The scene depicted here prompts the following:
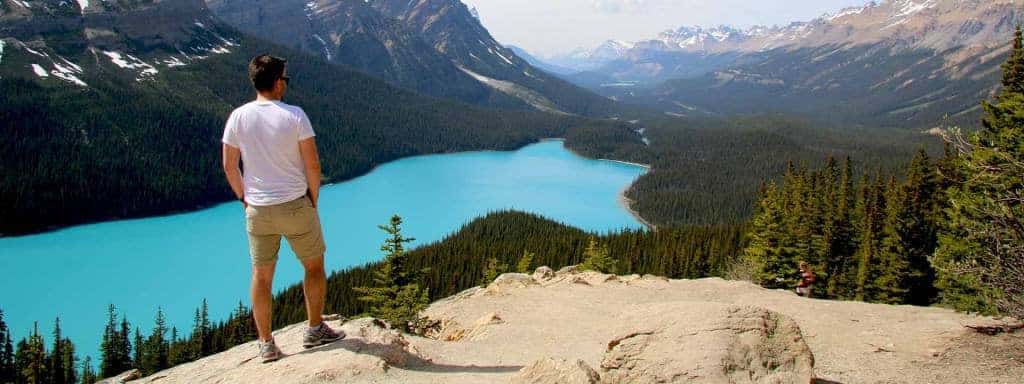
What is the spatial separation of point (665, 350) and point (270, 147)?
4.91 meters

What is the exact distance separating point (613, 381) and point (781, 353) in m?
2.10

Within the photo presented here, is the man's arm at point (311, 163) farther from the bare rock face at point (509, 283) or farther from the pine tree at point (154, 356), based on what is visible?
the pine tree at point (154, 356)

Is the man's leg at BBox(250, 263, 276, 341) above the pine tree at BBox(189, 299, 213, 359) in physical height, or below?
above

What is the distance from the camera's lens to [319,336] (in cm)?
798

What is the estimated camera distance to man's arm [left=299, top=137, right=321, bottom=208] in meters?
6.67

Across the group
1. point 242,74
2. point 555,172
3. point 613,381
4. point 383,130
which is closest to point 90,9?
point 242,74

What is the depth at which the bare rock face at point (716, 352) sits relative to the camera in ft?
21.6

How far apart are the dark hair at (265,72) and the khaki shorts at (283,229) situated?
130 cm

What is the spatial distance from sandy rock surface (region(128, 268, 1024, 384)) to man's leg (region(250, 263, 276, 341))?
0.49 m

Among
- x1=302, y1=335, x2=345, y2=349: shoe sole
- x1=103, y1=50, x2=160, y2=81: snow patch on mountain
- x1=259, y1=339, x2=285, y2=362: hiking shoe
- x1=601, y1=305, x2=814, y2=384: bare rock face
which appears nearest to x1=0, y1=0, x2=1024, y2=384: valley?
x1=103, y1=50, x2=160, y2=81: snow patch on mountain

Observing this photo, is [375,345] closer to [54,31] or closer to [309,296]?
[309,296]

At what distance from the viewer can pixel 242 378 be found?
730 cm

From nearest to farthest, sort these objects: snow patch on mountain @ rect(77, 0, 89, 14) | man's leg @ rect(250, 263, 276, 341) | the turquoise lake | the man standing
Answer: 1. the man standing
2. man's leg @ rect(250, 263, 276, 341)
3. the turquoise lake
4. snow patch on mountain @ rect(77, 0, 89, 14)

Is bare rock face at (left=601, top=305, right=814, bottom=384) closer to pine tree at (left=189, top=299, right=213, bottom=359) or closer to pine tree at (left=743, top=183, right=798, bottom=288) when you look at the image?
pine tree at (left=743, top=183, right=798, bottom=288)
